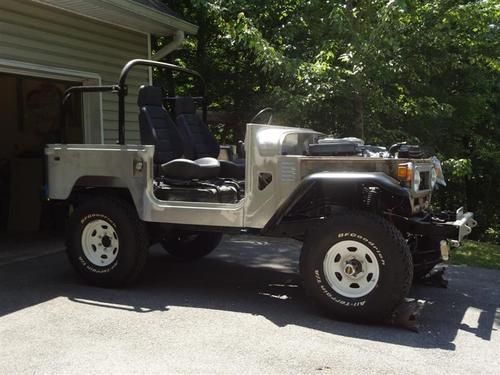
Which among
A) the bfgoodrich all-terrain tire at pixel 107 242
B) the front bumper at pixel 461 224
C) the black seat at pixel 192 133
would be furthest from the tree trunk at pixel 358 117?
the bfgoodrich all-terrain tire at pixel 107 242

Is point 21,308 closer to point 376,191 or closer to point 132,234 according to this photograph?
point 132,234

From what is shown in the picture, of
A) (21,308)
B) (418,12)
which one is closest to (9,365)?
(21,308)

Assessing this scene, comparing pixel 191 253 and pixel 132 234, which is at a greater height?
pixel 132 234

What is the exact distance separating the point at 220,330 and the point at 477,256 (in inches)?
184

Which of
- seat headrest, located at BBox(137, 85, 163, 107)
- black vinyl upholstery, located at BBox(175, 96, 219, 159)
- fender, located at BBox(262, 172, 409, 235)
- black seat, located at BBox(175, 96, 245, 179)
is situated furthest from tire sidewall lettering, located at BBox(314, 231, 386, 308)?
seat headrest, located at BBox(137, 85, 163, 107)

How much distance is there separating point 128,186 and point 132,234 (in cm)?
47

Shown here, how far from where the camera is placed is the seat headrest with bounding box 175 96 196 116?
650 centimetres

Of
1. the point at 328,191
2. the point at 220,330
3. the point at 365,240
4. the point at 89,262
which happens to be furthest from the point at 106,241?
the point at 365,240

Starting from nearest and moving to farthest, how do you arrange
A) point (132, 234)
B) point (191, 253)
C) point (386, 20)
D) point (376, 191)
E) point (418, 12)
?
point (376, 191) < point (132, 234) < point (191, 253) < point (386, 20) < point (418, 12)

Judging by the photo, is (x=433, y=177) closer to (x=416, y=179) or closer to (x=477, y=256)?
(x=416, y=179)

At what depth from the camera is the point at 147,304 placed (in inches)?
197

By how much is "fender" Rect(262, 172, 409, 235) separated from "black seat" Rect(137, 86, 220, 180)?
1.01 meters

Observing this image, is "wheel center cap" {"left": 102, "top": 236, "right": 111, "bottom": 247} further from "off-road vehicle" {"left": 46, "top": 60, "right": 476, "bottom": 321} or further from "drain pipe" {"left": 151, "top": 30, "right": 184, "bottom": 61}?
"drain pipe" {"left": 151, "top": 30, "right": 184, "bottom": 61}

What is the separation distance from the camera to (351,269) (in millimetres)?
4508
